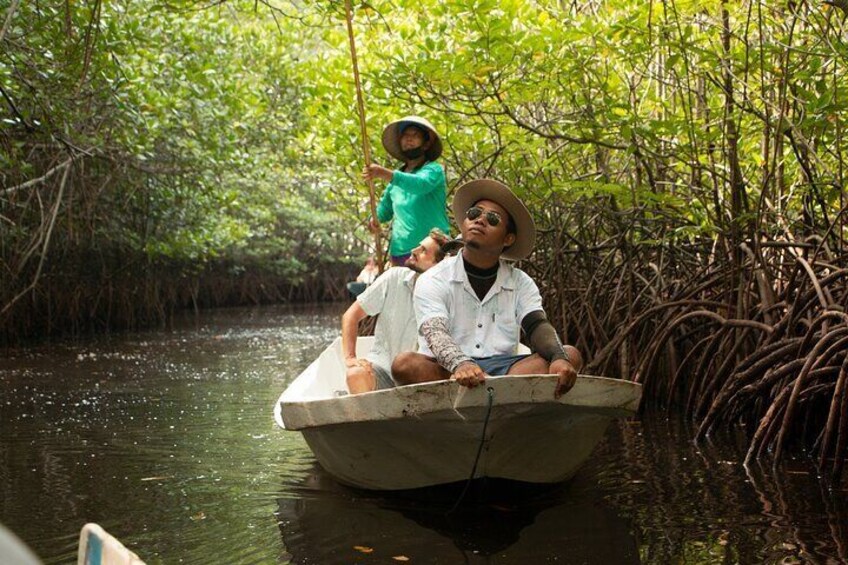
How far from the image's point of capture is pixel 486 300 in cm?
428

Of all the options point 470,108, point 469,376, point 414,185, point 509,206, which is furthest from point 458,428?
point 470,108

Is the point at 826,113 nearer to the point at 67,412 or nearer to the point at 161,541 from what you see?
the point at 161,541

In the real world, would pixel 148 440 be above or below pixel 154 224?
below

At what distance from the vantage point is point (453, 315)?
4277 millimetres

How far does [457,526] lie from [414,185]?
1905 mm

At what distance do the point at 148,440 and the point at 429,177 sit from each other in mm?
2384

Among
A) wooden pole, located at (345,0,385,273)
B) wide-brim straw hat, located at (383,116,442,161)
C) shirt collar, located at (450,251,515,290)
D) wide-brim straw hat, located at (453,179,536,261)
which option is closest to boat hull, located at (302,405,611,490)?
shirt collar, located at (450,251,515,290)

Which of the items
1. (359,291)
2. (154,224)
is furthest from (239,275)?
(359,291)

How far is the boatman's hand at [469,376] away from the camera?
11.8 ft

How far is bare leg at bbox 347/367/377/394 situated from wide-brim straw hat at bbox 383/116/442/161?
1270 mm

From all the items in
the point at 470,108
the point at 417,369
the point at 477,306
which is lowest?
the point at 417,369

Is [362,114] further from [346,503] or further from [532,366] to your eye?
[346,503]

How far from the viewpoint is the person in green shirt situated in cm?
524

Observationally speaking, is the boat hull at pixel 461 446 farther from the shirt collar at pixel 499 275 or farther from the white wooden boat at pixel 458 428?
the shirt collar at pixel 499 275
